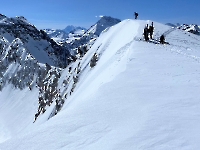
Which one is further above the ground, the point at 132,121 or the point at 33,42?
the point at 33,42

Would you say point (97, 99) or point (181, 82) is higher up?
point (181, 82)

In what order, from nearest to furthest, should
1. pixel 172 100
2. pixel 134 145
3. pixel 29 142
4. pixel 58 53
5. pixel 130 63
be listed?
pixel 134 145 → pixel 29 142 → pixel 172 100 → pixel 130 63 → pixel 58 53

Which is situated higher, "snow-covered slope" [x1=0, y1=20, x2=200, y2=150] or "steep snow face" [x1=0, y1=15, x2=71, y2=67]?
"steep snow face" [x1=0, y1=15, x2=71, y2=67]

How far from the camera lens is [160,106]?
874 centimetres

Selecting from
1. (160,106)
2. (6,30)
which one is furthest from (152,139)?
(6,30)

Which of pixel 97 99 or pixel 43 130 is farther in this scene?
pixel 97 99

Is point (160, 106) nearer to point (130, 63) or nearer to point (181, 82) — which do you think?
point (181, 82)

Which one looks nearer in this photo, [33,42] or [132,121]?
[132,121]

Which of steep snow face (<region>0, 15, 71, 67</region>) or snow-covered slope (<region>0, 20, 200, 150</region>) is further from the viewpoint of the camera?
steep snow face (<region>0, 15, 71, 67</region>)

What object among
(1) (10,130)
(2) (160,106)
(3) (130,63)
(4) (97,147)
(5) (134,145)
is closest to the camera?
(5) (134,145)

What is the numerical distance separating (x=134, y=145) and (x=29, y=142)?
4.41 meters

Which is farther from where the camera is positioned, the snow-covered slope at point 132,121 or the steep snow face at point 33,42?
the steep snow face at point 33,42

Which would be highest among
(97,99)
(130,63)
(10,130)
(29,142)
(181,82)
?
(130,63)

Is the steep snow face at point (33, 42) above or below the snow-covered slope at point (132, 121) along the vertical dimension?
above
